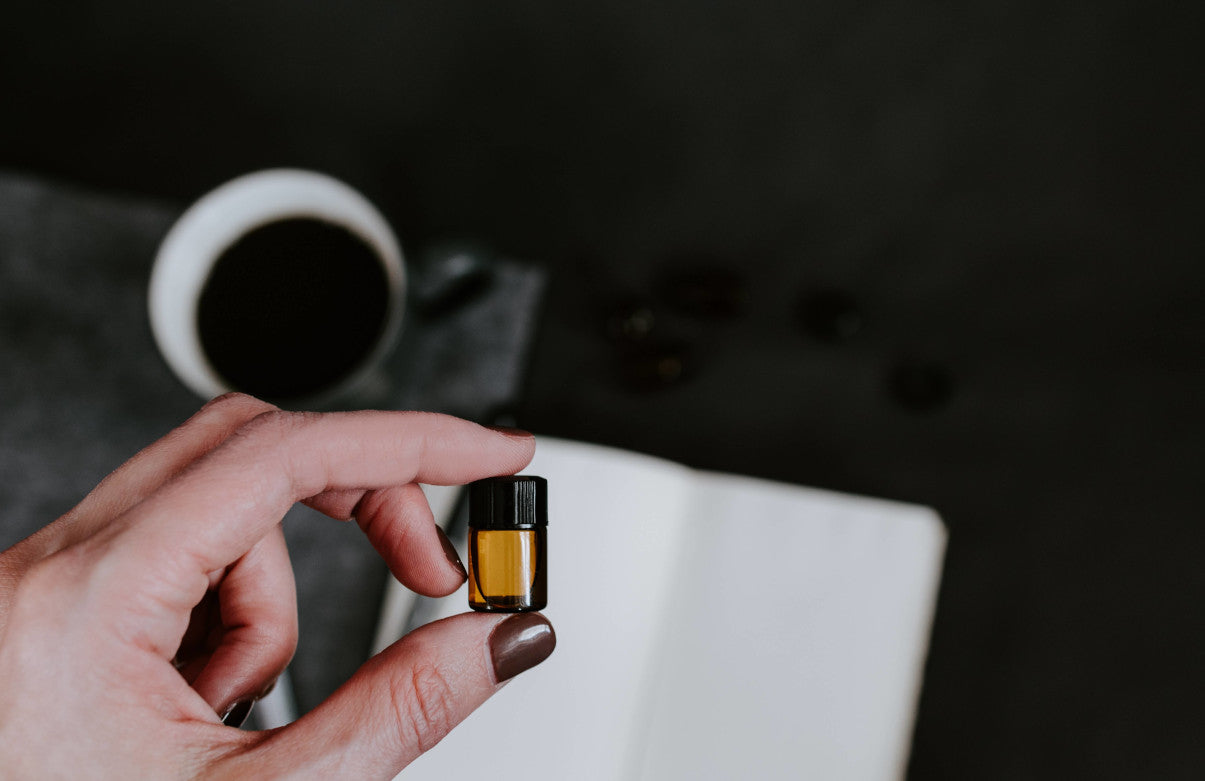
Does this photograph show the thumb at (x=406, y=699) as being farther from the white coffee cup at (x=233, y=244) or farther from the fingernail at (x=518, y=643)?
the white coffee cup at (x=233, y=244)

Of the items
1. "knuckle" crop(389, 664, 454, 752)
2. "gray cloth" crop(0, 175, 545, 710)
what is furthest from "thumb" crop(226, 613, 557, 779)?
"gray cloth" crop(0, 175, 545, 710)

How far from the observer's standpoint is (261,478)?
0.32 meters

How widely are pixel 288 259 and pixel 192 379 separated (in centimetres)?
9

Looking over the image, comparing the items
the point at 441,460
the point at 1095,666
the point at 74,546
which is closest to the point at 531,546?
the point at 441,460

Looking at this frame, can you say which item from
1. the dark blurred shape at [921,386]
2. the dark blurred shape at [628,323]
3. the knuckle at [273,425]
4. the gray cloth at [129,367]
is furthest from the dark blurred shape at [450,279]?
the dark blurred shape at [921,386]

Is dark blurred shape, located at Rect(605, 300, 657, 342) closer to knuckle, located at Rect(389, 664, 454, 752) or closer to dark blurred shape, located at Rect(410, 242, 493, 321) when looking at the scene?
dark blurred shape, located at Rect(410, 242, 493, 321)

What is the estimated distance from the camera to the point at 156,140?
2.14ft

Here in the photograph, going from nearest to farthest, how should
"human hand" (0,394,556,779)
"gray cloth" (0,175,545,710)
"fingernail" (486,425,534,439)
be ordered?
1. "human hand" (0,394,556,779)
2. "fingernail" (486,425,534,439)
3. "gray cloth" (0,175,545,710)

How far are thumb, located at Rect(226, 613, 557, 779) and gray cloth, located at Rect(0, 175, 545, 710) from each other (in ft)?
0.69

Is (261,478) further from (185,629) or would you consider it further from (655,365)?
(655,365)

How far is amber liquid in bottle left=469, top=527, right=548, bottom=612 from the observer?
352 millimetres

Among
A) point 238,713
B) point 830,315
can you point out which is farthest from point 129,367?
point 830,315

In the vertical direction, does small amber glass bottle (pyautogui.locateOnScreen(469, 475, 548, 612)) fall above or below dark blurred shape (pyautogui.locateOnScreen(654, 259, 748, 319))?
below

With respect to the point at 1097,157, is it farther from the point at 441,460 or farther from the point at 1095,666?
the point at 441,460
